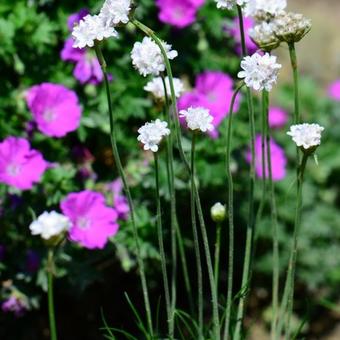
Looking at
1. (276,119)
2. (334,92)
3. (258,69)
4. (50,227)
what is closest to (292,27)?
(258,69)

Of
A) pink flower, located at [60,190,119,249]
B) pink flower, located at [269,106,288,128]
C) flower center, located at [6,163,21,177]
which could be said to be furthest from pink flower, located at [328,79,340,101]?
flower center, located at [6,163,21,177]

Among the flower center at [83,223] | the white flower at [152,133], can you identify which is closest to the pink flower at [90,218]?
the flower center at [83,223]

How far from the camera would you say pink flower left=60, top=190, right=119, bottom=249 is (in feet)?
7.00

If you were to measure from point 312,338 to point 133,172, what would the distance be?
1.06m

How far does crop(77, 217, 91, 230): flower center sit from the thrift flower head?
2.79 feet

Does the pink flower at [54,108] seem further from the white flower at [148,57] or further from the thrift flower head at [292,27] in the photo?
the thrift flower head at [292,27]

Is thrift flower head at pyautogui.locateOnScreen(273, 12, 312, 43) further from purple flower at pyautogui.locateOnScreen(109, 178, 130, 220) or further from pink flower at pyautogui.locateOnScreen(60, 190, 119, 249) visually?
purple flower at pyautogui.locateOnScreen(109, 178, 130, 220)

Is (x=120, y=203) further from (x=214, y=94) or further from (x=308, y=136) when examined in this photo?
(x=308, y=136)

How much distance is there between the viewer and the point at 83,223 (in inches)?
85.3

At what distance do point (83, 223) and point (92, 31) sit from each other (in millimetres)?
838

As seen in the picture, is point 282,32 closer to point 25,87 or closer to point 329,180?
point 25,87

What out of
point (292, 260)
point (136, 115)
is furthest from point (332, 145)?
point (292, 260)

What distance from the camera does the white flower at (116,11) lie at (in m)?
1.42

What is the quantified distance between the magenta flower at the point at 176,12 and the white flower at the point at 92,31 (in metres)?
1.15
